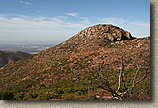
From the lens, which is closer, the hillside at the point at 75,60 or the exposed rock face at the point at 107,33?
the hillside at the point at 75,60

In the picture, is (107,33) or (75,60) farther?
(107,33)

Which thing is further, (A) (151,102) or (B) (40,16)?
(B) (40,16)

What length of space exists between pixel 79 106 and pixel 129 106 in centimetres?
175

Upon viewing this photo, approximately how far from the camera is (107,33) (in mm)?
29797

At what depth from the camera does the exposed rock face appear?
2743 centimetres

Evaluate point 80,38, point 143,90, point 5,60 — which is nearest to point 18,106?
point 143,90

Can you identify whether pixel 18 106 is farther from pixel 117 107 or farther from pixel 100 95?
pixel 117 107

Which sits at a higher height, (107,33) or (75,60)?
(107,33)

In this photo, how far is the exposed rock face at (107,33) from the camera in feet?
90.0

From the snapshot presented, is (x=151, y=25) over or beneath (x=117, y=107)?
over

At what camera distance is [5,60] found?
79.9 m

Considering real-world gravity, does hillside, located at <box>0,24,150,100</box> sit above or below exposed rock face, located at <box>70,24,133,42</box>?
below

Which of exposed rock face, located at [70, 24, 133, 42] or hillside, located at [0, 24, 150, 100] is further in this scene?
exposed rock face, located at [70, 24, 133, 42]

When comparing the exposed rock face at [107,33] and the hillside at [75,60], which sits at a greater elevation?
the exposed rock face at [107,33]
